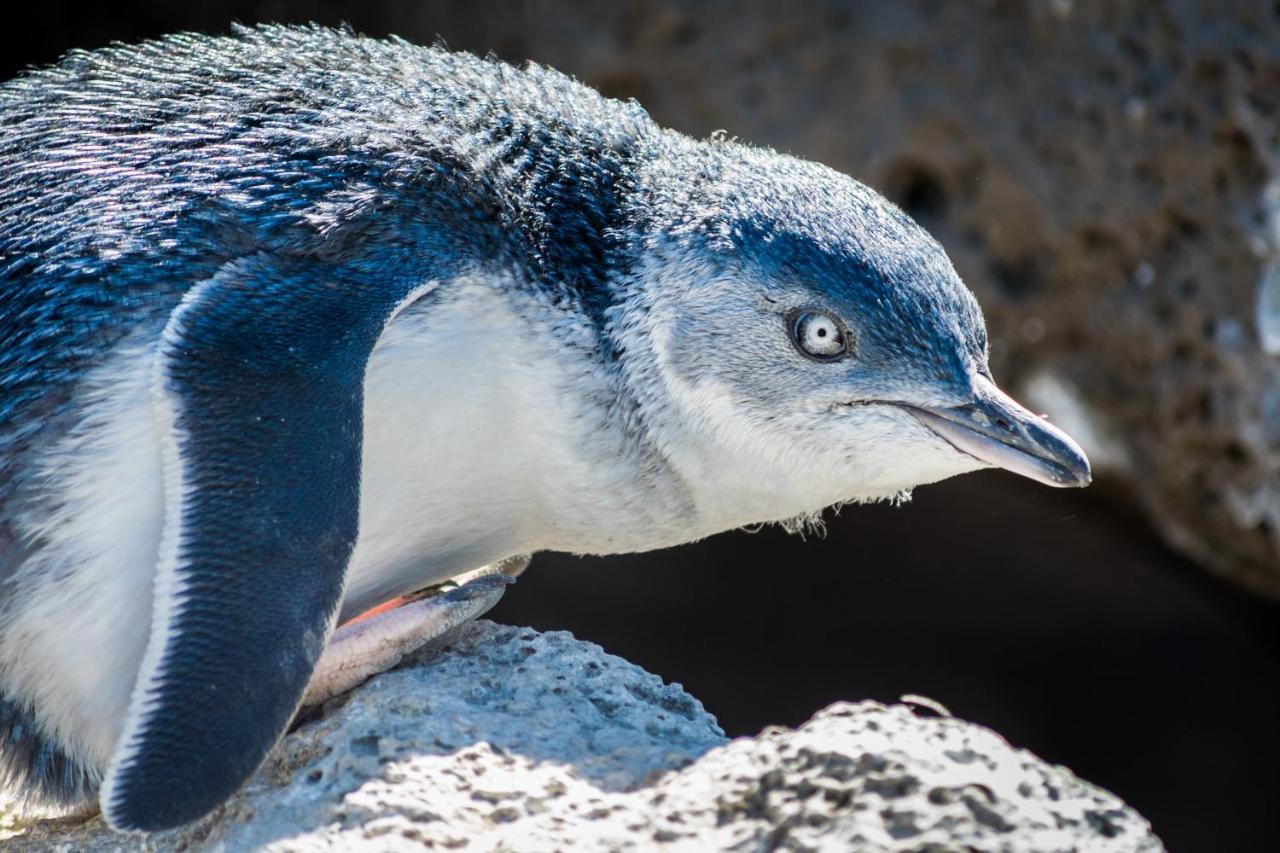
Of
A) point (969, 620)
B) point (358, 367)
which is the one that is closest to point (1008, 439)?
point (358, 367)

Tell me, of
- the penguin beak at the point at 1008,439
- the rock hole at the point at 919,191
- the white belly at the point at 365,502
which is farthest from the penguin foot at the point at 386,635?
the rock hole at the point at 919,191

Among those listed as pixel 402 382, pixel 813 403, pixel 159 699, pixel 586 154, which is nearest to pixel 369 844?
pixel 159 699

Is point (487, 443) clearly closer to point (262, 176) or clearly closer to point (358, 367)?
point (358, 367)

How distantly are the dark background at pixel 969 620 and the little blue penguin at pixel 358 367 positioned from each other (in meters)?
3.21

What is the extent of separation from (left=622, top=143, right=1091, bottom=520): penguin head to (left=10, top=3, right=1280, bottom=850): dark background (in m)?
3.30

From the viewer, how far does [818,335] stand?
294cm

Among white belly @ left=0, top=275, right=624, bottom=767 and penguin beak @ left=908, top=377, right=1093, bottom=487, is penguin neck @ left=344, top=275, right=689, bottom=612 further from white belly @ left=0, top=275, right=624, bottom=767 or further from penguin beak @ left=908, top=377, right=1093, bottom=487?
penguin beak @ left=908, top=377, right=1093, bottom=487

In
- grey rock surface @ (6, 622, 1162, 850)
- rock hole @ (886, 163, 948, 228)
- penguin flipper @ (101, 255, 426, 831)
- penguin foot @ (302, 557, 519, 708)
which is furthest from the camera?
rock hole @ (886, 163, 948, 228)

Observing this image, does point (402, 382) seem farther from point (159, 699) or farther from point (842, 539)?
point (842, 539)

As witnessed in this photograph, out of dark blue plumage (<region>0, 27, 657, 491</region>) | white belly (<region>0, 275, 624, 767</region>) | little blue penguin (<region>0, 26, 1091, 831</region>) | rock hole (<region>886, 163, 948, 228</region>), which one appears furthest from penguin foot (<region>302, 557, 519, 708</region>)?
rock hole (<region>886, 163, 948, 228</region>)

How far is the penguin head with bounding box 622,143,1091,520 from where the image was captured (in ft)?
9.52

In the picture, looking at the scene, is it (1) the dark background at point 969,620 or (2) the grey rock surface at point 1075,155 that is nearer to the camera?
(2) the grey rock surface at point 1075,155

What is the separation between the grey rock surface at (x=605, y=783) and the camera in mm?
2184

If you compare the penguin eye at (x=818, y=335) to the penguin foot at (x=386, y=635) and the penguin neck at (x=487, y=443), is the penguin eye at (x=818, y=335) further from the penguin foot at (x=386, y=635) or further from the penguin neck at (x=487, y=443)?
the penguin foot at (x=386, y=635)
